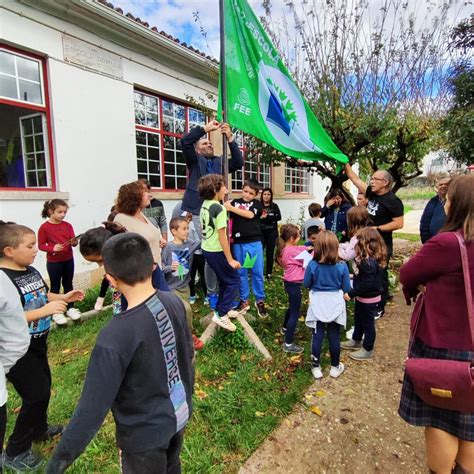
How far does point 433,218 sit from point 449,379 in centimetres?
360

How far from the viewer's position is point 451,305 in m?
1.74

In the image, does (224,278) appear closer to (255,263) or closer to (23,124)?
(255,263)

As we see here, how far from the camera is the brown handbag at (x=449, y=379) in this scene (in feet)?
5.39

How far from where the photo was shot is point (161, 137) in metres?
8.00

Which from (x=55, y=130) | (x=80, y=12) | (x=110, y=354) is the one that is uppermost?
(x=80, y=12)

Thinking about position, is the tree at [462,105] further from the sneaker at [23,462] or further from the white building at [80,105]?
the sneaker at [23,462]

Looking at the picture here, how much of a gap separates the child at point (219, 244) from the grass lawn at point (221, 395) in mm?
379

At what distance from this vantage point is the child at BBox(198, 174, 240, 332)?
3.45m

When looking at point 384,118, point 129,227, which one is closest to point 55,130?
point 129,227

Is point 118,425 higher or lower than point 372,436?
higher

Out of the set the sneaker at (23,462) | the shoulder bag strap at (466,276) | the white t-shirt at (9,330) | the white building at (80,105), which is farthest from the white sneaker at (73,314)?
the shoulder bag strap at (466,276)

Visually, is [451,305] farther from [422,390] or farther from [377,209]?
[377,209]

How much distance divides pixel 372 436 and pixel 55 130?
6.19 m

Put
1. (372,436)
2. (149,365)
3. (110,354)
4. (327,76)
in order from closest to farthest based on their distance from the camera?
(110,354), (149,365), (372,436), (327,76)
